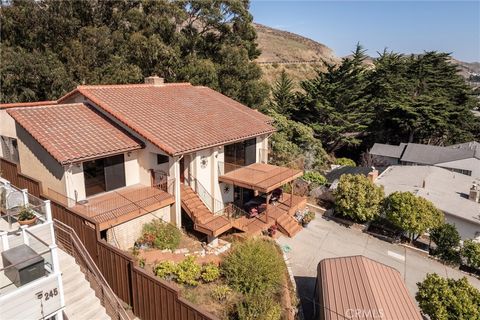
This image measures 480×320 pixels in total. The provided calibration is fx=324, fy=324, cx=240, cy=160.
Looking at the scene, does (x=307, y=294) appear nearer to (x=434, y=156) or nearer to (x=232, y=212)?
(x=232, y=212)

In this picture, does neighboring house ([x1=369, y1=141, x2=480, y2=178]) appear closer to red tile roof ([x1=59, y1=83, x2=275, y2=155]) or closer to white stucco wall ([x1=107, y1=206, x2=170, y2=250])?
red tile roof ([x1=59, y1=83, x2=275, y2=155])

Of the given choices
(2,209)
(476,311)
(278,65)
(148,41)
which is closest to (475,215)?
(476,311)

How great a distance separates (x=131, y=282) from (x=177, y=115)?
9.96 meters

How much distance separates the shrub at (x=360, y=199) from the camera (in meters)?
19.9

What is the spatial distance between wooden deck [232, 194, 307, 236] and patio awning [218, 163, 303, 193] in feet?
5.15

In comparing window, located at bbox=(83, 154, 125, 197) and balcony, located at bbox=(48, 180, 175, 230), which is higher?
window, located at bbox=(83, 154, 125, 197)

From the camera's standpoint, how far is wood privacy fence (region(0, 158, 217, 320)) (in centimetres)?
869

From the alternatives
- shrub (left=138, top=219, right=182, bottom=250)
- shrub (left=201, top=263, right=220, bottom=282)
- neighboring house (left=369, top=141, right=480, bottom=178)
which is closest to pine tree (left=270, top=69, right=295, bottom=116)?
neighboring house (left=369, top=141, right=480, bottom=178)

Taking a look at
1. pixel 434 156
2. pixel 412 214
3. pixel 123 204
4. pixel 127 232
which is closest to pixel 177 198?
pixel 123 204

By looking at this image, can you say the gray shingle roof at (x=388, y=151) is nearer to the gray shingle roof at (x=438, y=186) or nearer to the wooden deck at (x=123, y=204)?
the gray shingle roof at (x=438, y=186)

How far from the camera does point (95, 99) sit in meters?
16.1

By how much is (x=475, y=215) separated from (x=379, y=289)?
54.1 ft

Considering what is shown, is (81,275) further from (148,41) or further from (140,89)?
(148,41)

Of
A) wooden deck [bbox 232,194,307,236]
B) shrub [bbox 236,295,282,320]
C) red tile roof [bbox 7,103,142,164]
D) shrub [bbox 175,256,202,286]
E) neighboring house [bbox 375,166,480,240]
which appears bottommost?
neighboring house [bbox 375,166,480,240]
